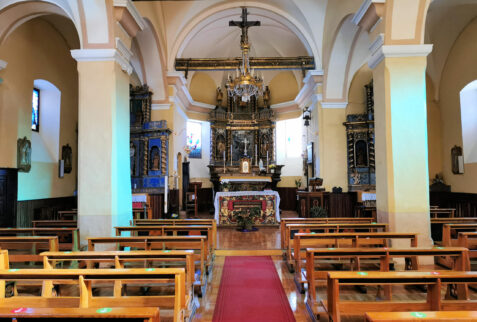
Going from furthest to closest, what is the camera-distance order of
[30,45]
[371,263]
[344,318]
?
[30,45] → [371,263] → [344,318]

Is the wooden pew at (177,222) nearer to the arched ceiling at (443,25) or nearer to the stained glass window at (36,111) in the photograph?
the stained glass window at (36,111)

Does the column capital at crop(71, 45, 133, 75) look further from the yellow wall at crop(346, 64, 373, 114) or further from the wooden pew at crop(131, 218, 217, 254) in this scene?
the yellow wall at crop(346, 64, 373, 114)

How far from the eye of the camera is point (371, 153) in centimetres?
1166

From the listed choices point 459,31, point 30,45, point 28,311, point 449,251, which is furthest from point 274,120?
point 28,311

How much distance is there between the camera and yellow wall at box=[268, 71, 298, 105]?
16.6 meters

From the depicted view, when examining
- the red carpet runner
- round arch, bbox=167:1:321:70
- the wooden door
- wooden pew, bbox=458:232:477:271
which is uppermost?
round arch, bbox=167:1:321:70

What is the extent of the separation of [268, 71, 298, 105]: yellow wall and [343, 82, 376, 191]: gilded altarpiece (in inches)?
206

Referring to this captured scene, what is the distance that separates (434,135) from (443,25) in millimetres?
3471

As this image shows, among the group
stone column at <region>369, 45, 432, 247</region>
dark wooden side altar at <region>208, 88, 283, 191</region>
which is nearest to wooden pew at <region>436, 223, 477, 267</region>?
stone column at <region>369, 45, 432, 247</region>

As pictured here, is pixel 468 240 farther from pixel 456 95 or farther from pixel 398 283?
pixel 456 95

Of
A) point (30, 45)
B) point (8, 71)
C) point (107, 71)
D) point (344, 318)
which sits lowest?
point (344, 318)

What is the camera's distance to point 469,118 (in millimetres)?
9734

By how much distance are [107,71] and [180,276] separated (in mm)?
5035

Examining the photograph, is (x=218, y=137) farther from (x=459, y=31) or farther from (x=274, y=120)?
(x=459, y=31)
